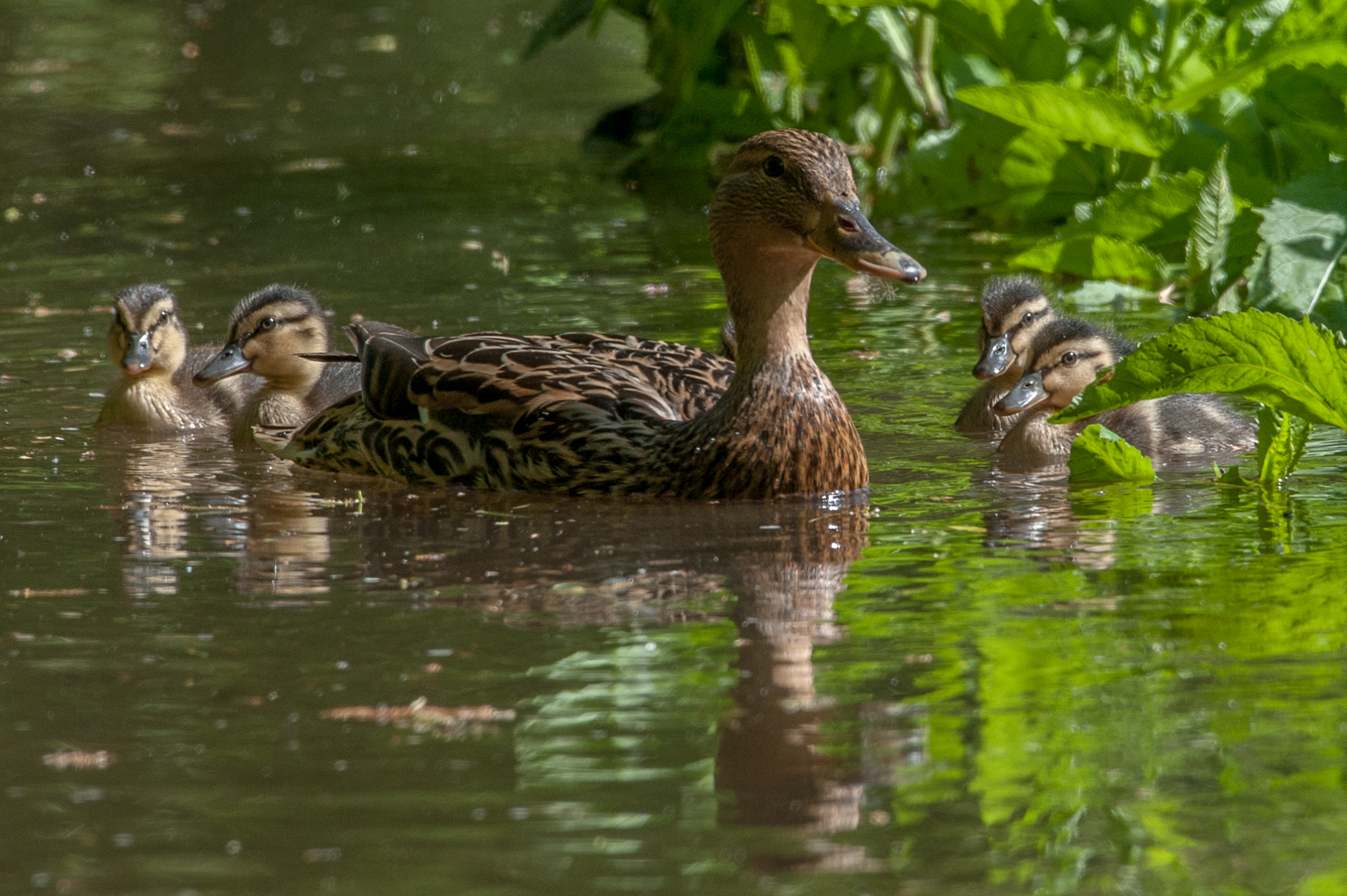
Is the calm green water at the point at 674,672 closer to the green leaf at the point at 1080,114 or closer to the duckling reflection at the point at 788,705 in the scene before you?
the duckling reflection at the point at 788,705

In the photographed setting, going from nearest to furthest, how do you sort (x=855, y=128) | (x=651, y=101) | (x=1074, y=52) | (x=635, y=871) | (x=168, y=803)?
(x=635, y=871) → (x=168, y=803) → (x=1074, y=52) → (x=855, y=128) → (x=651, y=101)

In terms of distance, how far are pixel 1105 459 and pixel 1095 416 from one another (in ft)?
2.59

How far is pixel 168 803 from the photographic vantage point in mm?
3486

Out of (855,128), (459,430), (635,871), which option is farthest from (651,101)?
(635,871)

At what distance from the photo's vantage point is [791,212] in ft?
18.9

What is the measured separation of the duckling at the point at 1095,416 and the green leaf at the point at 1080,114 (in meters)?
1.49

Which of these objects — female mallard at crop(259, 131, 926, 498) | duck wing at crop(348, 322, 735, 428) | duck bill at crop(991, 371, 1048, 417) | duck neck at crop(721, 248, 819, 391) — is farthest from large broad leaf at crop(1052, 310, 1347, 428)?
duck wing at crop(348, 322, 735, 428)

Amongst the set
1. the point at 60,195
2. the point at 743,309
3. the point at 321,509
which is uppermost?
the point at 60,195

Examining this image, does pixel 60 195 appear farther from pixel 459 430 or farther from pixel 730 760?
pixel 730 760

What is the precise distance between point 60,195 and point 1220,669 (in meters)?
9.61

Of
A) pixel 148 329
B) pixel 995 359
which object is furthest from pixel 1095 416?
pixel 148 329

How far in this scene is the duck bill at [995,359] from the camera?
22.4ft

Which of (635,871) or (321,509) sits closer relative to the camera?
(635,871)

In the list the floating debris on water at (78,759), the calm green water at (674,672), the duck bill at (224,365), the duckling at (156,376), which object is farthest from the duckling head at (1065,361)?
the floating debris on water at (78,759)
